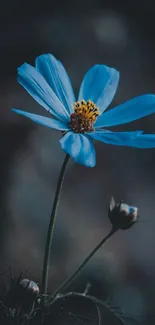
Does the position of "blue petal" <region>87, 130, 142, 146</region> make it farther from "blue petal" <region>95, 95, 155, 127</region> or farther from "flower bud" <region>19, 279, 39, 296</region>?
"flower bud" <region>19, 279, 39, 296</region>

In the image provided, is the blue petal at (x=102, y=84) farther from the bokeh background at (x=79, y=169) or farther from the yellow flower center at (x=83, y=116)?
the bokeh background at (x=79, y=169)

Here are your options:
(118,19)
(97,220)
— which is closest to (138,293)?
(97,220)

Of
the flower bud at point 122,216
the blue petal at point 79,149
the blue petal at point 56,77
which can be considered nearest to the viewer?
the blue petal at point 79,149

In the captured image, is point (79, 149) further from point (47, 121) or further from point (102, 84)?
point (102, 84)

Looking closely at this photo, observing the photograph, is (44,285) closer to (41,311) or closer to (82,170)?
(41,311)

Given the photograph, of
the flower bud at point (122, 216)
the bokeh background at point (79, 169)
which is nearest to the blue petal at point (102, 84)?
the flower bud at point (122, 216)
